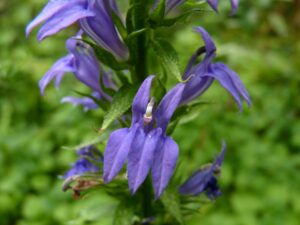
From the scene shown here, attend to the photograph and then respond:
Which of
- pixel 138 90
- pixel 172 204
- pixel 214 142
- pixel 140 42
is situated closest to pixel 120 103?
pixel 138 90

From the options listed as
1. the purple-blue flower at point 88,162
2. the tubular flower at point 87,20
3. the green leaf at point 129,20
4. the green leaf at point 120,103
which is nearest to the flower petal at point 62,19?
the tubular flower at point 87,20

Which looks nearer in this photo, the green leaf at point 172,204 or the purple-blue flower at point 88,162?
the green leaf at point 172,204

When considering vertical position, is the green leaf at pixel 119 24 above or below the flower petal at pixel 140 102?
above

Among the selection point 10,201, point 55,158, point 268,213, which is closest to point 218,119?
point 268,213

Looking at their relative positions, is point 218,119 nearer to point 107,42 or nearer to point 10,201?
point 10,201

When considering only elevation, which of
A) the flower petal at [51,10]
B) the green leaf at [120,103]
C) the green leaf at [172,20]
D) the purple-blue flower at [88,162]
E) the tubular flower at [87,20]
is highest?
the flower petal at [51,10]

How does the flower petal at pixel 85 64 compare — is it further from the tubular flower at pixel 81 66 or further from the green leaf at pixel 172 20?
the green leaf at pixel 172 20

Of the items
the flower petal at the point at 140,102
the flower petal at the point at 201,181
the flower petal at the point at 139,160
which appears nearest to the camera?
the flower petal at the point at 139,160
